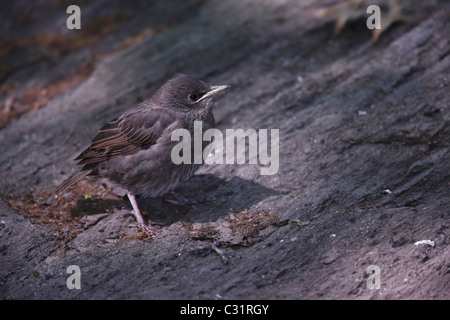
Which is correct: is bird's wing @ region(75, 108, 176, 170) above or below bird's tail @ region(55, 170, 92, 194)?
above

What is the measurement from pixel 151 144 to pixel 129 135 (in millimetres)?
322

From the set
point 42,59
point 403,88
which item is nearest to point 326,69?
point 403,88

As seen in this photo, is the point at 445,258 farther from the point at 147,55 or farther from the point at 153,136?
the point at 147,55

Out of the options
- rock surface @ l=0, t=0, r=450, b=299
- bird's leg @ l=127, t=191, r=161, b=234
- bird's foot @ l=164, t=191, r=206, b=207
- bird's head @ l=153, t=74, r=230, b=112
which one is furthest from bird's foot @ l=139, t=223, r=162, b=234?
bird's head @ l=153, t=74, r=230, b=112

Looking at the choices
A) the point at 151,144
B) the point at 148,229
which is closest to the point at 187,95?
the point at 151,144

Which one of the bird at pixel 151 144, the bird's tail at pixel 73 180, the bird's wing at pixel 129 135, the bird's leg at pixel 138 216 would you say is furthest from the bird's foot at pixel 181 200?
the bird's tail at pixel 73 180

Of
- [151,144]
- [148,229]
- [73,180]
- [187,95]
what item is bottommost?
[148,229]

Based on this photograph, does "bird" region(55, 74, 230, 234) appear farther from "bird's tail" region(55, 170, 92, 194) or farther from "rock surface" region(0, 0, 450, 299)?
"rock surface" region(0, 0, 450, 299)

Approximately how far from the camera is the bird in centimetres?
546

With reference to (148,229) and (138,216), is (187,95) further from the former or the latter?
(148,229)

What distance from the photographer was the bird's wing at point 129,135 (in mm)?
5535

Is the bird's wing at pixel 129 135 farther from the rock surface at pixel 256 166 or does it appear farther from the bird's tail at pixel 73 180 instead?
the rock surface at pixel 256 166

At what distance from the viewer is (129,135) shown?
5.63 metres

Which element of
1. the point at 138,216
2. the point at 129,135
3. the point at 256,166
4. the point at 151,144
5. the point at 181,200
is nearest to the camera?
the point at 138,216
